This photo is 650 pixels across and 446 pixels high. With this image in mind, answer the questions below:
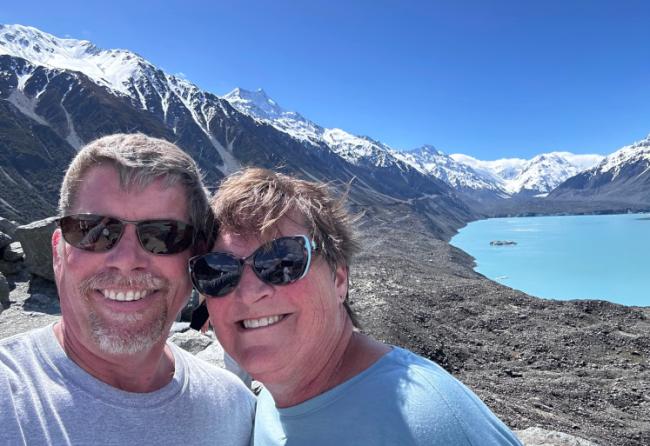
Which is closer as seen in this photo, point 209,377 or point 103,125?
point 209,377

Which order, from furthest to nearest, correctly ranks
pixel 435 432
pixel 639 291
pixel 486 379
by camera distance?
pixel 639 291 → pixel 486 379 → pixel 435 432

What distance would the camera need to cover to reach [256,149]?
13375 cm

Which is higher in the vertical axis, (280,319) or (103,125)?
(103,125)

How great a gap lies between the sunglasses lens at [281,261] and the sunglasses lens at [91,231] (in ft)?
2.84

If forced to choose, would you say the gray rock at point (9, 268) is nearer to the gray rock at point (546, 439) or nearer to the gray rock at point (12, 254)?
the gray rock at point (12, 254)

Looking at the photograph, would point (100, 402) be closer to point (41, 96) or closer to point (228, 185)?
point (228, 185)

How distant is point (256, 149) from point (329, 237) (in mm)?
134631

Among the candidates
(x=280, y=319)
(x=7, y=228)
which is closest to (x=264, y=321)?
(x=280, y=319)

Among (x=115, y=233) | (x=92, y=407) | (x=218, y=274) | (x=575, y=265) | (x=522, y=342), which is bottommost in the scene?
(x=575, y=265)

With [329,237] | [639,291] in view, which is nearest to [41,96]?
[639,291]

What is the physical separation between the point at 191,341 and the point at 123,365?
629 centimetres

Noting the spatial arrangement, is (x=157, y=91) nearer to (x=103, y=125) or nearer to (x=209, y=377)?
(x=103, y=125)

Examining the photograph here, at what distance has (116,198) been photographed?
2.55 metres

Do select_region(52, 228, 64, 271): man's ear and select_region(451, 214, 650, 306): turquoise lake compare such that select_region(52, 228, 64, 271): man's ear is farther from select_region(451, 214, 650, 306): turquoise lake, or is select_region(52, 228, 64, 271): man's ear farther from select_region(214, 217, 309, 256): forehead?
select_region(451, 214, 650, 306): turquoise lake
